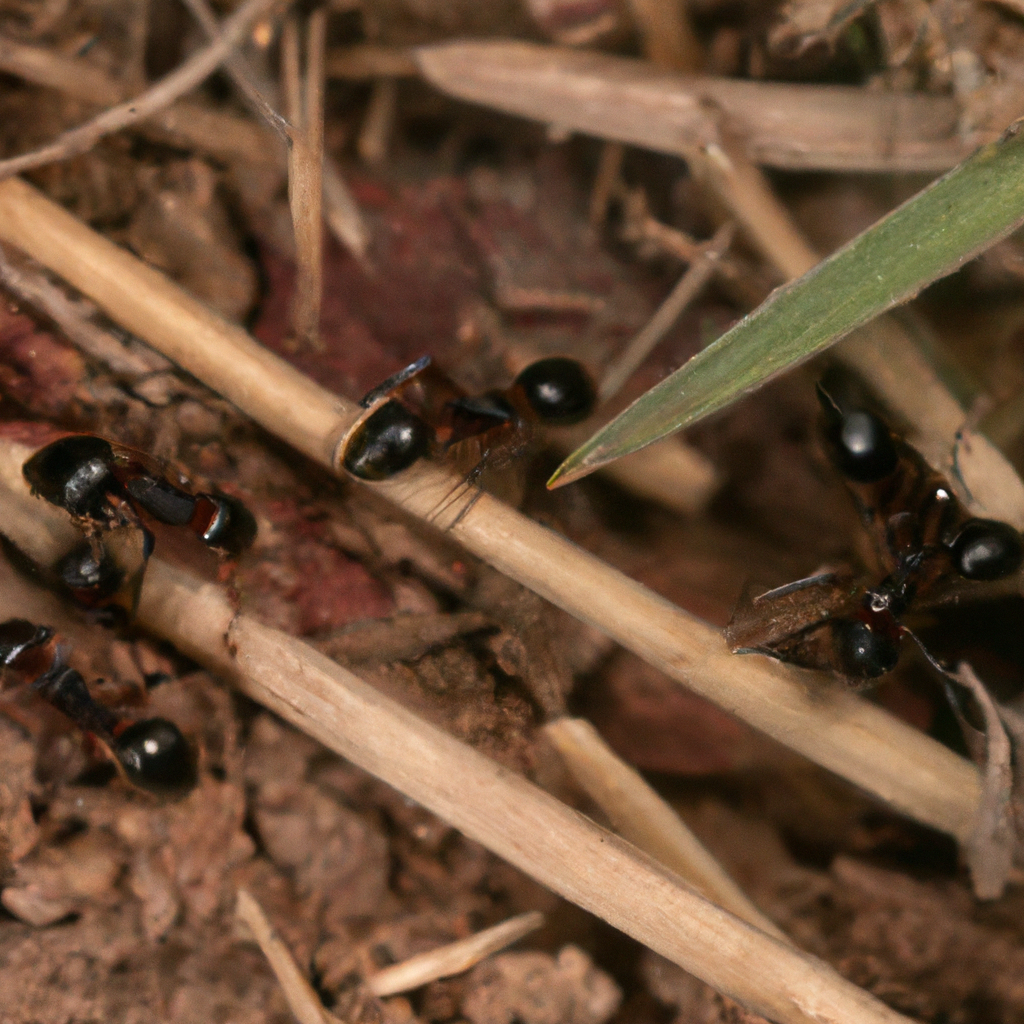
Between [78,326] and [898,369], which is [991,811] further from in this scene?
[78,326]

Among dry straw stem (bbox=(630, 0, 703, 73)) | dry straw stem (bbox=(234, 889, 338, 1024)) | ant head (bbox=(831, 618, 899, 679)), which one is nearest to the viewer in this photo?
ant head (bbox=(831, 618, 899, 679))

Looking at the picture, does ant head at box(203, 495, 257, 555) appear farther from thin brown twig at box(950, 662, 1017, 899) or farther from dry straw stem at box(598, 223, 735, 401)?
thin brown twig at box(950, 662, 1017, 899)

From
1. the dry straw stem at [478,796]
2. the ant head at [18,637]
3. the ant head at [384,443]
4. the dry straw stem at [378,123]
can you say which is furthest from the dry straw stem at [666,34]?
the ant head at [18,637]

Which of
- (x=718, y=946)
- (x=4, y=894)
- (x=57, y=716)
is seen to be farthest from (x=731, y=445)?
(x=4, y=894)

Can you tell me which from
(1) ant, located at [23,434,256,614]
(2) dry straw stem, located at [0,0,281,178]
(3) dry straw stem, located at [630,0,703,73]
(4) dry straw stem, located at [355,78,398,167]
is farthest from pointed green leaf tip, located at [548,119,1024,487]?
(4) dry straw stem, located at [355,78,398,167]

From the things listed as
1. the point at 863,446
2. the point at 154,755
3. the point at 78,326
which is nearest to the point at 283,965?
the point at 154,755

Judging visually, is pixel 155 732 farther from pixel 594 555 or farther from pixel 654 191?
pixel 654 191

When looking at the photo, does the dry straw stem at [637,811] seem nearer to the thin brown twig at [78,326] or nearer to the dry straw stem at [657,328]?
the dry straw stem at [657,328]

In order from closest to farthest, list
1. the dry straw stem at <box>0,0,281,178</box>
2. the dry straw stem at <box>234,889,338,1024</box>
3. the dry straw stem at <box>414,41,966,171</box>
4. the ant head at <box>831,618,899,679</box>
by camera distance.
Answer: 1. the ant head at <box>831,618,899,679</box>
2. the dry straw stem at <box>234,889,338,1024</box>
3. the dry straw stem at <box>0,0,281,178</box>
4. the dry straw stem at <box>414,41,966,171</box>
